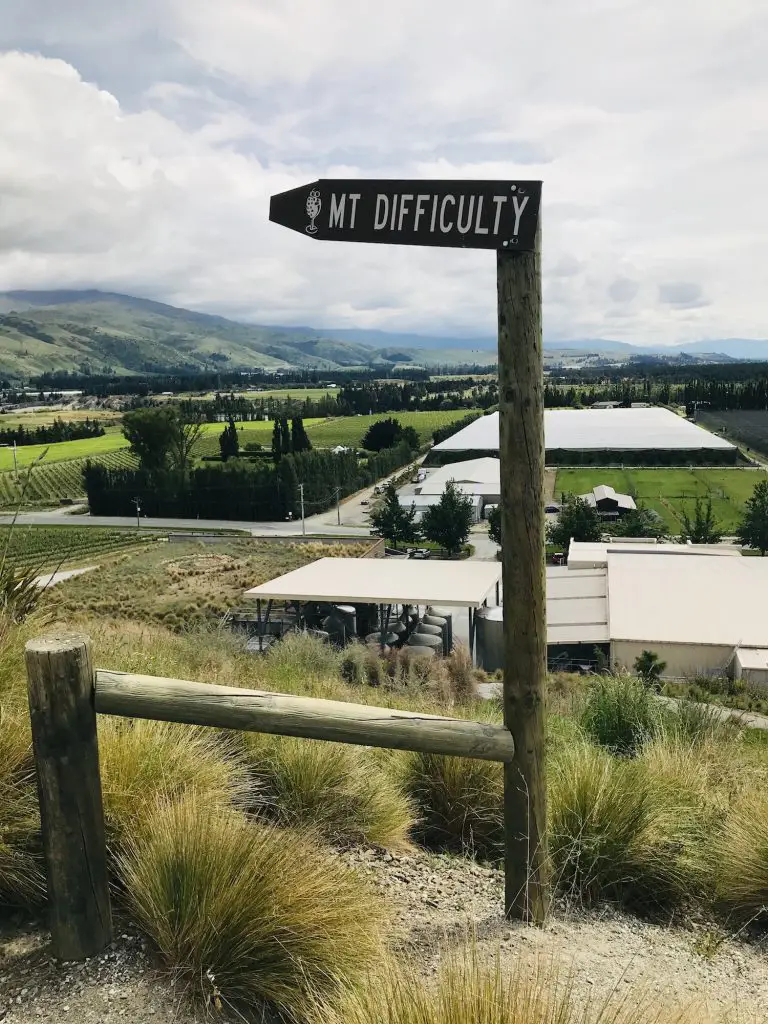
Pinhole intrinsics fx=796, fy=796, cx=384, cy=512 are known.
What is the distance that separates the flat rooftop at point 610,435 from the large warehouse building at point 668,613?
1749 inches

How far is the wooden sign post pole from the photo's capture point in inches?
118

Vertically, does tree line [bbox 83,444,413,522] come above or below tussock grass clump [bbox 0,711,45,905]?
below

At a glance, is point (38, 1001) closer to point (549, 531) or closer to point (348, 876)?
point (348, 876)

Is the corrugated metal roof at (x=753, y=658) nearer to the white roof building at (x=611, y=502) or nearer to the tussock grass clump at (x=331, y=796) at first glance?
the tussock grass clump at (x=331, y=796)

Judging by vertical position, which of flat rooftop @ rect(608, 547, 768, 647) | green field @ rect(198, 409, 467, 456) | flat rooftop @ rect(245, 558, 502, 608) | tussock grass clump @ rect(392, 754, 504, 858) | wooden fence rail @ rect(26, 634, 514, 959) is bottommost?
flat rooftop @ rect(608, 547, 768, 647)

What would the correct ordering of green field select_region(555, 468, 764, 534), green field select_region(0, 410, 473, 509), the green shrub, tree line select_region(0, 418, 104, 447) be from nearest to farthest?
the green shrub < green field select_region(555, 468, 764, 534) < green field select_region(0, 410, 473, 509) < tree line select_region(0, 418, 104, 447)

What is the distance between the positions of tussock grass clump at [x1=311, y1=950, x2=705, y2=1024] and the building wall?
16.0m

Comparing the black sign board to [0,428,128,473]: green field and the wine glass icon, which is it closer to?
the wine glass icon

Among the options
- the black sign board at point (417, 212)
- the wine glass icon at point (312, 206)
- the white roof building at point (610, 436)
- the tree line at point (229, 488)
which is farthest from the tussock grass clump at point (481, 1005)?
the white roof building at point (610, 436)

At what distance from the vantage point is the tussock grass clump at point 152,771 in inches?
126

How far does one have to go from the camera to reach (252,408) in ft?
441

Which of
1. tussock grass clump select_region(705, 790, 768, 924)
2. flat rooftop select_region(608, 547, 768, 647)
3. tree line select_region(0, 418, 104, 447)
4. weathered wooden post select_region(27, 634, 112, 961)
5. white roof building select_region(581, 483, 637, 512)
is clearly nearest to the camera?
weathered wooden post select_region(27, 634, 112, 961)

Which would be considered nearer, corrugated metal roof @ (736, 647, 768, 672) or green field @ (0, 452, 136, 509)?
corrugated metal roof @ (736, 647, 768, 672)

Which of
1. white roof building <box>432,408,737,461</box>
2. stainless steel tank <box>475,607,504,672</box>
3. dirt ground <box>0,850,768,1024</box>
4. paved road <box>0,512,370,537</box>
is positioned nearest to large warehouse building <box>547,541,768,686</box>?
stainless steel tank <box>475,607,504,672</box>
